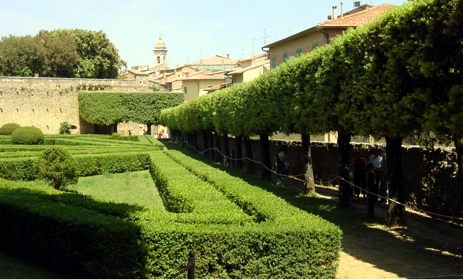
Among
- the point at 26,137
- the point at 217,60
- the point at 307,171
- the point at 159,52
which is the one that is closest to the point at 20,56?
the point at 26,137

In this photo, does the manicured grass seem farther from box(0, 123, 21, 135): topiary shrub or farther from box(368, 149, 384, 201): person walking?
box(0, 123, 21, 135): topiary shrub

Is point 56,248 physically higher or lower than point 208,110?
lower

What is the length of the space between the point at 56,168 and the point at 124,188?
9.96 ft

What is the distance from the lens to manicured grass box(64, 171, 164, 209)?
627 inches

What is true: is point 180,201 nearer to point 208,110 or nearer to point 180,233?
point 180,233

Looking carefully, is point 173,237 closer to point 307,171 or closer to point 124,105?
point 307,171

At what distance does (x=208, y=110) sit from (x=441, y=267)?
22057 millimetres

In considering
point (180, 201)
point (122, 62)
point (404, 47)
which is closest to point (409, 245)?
point (404, 47)

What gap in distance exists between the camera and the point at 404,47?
364 inches

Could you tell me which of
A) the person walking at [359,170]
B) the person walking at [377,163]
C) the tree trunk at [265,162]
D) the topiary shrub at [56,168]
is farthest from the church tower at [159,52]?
the person walking at [377,163]

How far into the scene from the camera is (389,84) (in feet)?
32.2

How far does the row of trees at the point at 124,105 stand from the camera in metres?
56.9

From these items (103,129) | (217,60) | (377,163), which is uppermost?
(217,60)

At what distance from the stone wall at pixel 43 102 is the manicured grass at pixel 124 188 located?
3377 centimetres
